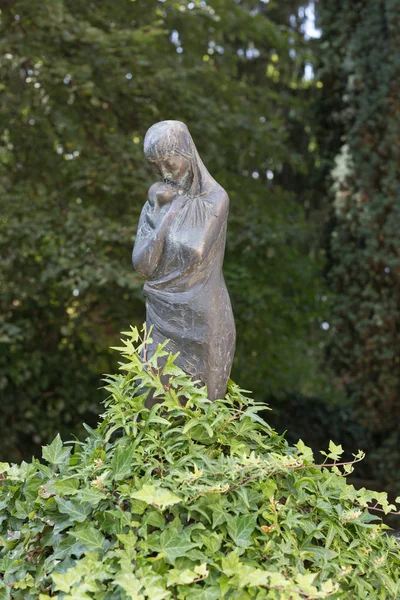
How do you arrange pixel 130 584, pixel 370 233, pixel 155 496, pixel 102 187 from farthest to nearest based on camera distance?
pixel 370 233 < pixel 102 187 < pixel 155 496 < pixel 130 584

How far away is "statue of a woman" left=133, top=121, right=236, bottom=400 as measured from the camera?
10.00 ft

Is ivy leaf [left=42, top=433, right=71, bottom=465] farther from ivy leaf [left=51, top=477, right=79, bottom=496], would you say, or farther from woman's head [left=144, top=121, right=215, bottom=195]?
Result: woman's head [left=144, top=121, right=215, bottom=195]

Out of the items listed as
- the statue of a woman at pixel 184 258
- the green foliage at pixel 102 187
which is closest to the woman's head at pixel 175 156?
the statue of a woman at pixel 184 258

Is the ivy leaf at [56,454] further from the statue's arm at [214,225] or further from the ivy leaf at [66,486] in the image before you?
the statue's arm at [214,225]

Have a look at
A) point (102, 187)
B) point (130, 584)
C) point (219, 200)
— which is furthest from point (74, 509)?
point (102, 187)

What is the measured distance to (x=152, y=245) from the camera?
3.05 m

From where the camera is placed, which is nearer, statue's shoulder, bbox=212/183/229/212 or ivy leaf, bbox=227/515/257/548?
ivy leaf, bbox=227/515/257/548

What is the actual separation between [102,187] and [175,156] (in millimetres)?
3508

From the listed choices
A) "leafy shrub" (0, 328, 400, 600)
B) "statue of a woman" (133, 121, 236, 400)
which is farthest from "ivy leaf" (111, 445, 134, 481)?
"statue of a woman" (133, 121, 236, 400)

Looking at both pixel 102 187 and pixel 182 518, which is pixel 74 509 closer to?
pixel 182 518

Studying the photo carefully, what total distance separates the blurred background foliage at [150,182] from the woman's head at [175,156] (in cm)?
275

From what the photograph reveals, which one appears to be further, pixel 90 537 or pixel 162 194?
pixel 162 194

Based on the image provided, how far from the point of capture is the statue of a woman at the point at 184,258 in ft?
10.00

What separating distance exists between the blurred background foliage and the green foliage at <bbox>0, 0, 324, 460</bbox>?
0.07 ft
